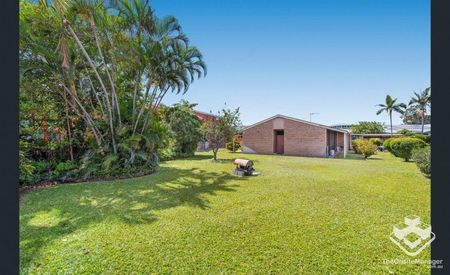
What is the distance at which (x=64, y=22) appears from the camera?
7.94 metres

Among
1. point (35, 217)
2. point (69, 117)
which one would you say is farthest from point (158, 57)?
point (35, 217)

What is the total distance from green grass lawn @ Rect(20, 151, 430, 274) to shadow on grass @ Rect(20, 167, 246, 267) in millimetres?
28

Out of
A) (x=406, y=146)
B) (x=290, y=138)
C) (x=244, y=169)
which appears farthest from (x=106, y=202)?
(x=290, y=138)

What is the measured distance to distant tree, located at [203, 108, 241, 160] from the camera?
16703mm

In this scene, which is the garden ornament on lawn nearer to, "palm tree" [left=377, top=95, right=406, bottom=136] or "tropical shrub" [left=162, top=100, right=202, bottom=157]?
"tropical shrub" [left=162, top=100, right=202, bottom=157]

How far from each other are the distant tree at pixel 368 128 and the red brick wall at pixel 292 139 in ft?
73.0

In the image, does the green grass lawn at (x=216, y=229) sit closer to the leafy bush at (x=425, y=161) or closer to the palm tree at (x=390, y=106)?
the leafy bush at (x=425, y=161)

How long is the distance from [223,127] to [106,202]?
11.7 m

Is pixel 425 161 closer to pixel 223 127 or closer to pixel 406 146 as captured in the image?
pixel 406 146

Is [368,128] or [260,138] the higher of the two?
[368,128]

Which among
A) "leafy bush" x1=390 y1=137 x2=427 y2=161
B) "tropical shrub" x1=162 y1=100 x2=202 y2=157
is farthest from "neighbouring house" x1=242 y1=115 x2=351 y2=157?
"tropical shrub" x1=162 y1=100 x2=202 y2=157

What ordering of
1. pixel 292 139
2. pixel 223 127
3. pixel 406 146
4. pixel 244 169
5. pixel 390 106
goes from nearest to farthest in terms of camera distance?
pixel 244 169 → pixel 406 146 → pixel 223 127 → pixel 292 139 → pixel 390 106

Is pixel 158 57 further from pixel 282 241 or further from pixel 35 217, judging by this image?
pixel 282 241

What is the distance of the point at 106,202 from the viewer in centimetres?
591
